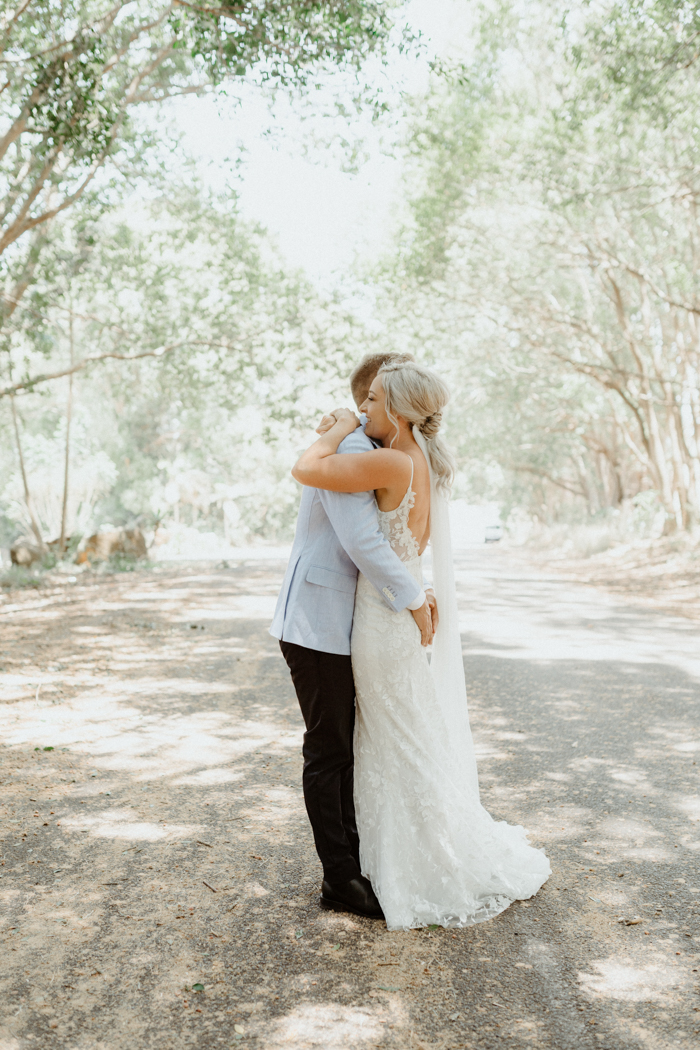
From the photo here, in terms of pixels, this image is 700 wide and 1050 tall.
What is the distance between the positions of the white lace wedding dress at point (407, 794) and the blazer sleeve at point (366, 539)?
0.31 ft

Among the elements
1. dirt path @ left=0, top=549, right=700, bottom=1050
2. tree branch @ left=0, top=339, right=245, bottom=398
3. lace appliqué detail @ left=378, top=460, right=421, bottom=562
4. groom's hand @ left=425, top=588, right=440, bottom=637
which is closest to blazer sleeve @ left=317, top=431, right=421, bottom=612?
lace appliqué detail @ left=378, top=460, right=421, bottom=562

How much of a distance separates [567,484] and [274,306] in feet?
77.9

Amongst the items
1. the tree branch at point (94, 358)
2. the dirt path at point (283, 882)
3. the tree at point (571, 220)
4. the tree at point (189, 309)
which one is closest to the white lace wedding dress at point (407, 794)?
the dirt path at point (283, 882)

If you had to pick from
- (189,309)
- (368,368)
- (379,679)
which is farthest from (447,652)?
(189,309)

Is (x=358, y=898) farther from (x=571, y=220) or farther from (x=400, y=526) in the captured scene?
(x=571, y=220)

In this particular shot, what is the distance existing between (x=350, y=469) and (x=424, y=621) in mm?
727

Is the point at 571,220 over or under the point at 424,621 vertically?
over

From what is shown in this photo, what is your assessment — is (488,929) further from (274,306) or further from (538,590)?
(274,306)

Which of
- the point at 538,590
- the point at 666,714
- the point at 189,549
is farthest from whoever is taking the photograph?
the point at 189,549

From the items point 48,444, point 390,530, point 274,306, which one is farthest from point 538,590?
point 48,444

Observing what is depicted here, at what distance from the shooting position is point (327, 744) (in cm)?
352

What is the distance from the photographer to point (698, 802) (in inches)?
186

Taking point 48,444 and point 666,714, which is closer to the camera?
point 666,714

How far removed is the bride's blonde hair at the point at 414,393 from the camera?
11.4 ft
